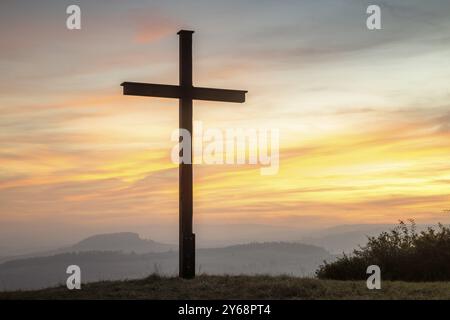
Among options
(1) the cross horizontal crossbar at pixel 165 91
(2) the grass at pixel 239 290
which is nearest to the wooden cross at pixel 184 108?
(1) the cross horizontal crossbar at pixel 165 91

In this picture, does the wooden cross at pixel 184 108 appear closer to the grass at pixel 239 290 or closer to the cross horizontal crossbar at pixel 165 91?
the cross horizontal crossbar at pixel 165 91

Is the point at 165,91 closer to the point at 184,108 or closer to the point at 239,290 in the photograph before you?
the point at 184,108

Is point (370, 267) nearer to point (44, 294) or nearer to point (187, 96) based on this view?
point (187, 96)

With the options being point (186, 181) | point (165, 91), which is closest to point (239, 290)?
point (186, 181)

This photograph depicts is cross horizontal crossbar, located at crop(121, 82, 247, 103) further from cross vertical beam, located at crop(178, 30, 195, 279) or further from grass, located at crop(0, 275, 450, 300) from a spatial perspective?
grass, located at crop(0, 275, 450, 300)

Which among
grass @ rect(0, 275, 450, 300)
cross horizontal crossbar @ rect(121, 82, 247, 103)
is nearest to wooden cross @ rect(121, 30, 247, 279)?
cross horizontal crossbar @ rect(121, 82, 247, 103)

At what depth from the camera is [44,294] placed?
1462 cm

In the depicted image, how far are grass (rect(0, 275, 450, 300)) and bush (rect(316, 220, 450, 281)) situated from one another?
2.87 m

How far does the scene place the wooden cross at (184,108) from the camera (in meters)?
16.7

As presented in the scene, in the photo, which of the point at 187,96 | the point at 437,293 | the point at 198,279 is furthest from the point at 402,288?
the point at 187,96

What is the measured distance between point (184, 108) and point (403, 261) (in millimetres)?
7736

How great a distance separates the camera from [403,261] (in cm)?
1923

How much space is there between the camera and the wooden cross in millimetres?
16656
